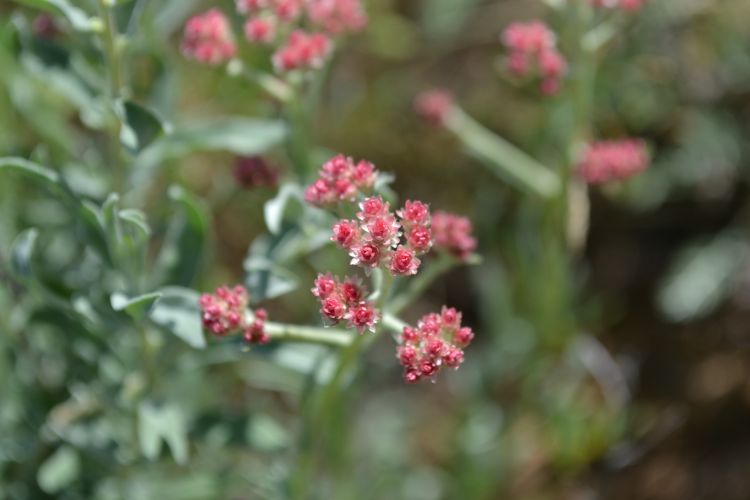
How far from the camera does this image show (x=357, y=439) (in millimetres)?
2645

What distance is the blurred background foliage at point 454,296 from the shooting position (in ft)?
6.50

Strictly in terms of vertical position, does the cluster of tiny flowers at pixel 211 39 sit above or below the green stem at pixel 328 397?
above

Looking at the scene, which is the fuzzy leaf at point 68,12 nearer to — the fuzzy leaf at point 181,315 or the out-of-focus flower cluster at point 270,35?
the out-of-focus flower cluster at point 270,35

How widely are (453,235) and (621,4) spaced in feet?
2.36

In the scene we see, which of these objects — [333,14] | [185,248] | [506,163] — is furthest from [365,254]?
[506,163]

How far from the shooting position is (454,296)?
3.11m

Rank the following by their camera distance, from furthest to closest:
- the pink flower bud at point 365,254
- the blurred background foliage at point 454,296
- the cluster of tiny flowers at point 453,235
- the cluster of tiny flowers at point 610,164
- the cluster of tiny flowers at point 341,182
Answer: the cluster of tiny flowers at point 610,164, the blurred background foliage at point 454,296, the cluster of tiny flowers at point 453,235, the cluster of tiny flowers at point 341,182, the pink flower bud at point 365,254

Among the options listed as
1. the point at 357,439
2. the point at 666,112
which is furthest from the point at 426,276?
the point at 666,112

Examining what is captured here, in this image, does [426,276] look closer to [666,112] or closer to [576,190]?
[576,190]

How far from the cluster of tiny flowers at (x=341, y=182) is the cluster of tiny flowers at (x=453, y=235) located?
160mm

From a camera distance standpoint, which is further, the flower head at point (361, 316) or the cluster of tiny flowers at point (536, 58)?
the cluster of tiny flowers at point (536, 58)

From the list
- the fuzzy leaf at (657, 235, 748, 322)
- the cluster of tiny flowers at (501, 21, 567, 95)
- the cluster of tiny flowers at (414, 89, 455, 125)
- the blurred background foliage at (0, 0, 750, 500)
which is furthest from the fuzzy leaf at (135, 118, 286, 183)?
the fuzzy leaf at (657, 235, 748, 322)

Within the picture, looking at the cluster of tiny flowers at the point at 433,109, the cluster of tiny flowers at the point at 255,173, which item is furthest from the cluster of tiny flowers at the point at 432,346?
the cluster of tiny flowers at the point at 433,109

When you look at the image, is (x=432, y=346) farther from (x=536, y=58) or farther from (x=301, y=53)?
(x=536, y=58)
